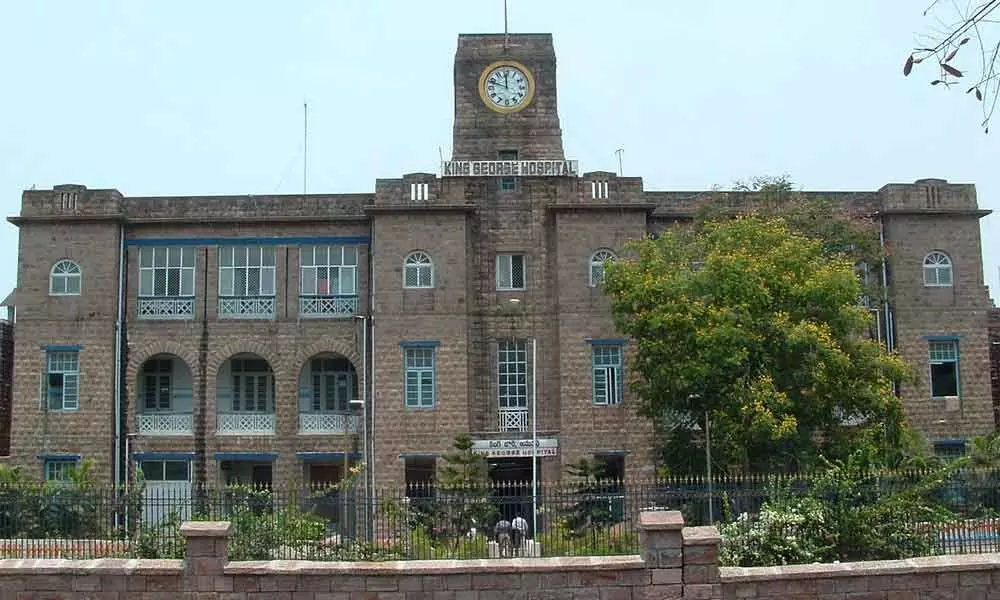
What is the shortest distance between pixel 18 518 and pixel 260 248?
58.0ft

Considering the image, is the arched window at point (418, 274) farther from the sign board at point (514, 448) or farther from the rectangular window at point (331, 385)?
the sign board at point (514, 448)

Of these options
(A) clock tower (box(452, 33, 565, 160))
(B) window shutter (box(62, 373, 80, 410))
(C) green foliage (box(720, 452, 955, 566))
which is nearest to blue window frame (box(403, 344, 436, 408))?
(A) clock tower (box(452, 33, 565, 160))

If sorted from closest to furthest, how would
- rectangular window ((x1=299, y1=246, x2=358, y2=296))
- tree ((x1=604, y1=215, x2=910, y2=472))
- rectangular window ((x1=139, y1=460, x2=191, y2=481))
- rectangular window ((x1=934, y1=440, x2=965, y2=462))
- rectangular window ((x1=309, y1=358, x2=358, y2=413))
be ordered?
1. tree ((x1=604, y1=215, x2=910, y2=472))
2. rectangular window ((x1=934, y1=440, x2=965, y2=462))
3. rectangular window ((x1=139, y1=460, x2=191, y2=481))
4. rectangular window ((x1=299, y1=246, x2=358, y2=296))
5. rectangular window ((x1=309, y1=358, x2=358, y2=413))

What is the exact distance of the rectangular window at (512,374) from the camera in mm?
34656

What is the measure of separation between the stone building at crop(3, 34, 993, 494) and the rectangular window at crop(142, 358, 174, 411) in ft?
1.68

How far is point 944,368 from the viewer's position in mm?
35000

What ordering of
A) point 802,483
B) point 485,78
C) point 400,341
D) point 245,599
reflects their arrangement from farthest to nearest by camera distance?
point 485,78 → point 400,341 → point 802,483 → point 245,599

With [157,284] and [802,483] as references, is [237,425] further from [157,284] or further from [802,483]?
[802,483]

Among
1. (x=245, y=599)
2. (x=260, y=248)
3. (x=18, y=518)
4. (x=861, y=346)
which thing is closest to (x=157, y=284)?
(x=260, y=248)

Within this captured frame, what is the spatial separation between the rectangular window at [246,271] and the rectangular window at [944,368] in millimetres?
19280

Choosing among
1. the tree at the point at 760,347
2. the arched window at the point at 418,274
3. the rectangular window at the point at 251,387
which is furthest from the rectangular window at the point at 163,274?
the tree at the point at 760,347

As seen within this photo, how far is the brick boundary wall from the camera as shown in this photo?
1473 cm

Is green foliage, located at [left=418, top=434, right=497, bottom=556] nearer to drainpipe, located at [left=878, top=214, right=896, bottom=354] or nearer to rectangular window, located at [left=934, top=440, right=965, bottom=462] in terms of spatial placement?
drainpipe, located at [left=878, top=214, right=896, bottom=354]

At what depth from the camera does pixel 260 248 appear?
35.6 metres
